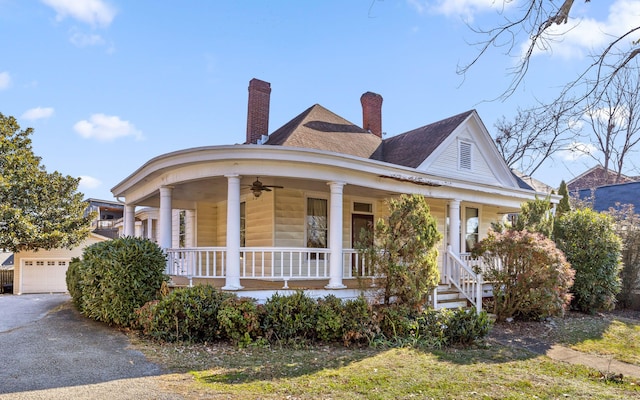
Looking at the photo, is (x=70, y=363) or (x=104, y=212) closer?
(x=70, y=363)

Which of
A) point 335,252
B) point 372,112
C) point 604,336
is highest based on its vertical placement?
point 372,112

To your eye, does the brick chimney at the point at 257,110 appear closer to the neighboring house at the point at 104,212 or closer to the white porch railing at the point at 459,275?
the white porch railing at the point at 459,275

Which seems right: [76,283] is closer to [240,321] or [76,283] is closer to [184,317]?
[184,317]

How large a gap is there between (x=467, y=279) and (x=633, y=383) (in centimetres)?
463

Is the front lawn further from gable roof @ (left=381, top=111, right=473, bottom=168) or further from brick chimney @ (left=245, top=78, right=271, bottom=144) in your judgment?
brick chimney @ (left=245, top=78, right=271, bottom=144)

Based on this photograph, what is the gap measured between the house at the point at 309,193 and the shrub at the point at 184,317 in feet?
2.57

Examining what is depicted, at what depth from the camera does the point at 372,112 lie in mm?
16438

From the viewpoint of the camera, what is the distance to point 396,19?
23.4ft

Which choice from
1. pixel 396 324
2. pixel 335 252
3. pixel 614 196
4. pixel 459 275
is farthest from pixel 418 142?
pixel 614 196

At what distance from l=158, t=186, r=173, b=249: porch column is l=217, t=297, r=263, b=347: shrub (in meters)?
3.10

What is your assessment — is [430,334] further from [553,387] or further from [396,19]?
[396,19]

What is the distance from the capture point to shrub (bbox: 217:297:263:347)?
7281 millimetres

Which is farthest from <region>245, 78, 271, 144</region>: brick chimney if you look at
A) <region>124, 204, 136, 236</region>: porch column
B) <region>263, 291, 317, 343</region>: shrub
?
<region>263, 291, 317, 343</region>: shrub

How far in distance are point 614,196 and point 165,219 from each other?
71.6ft
